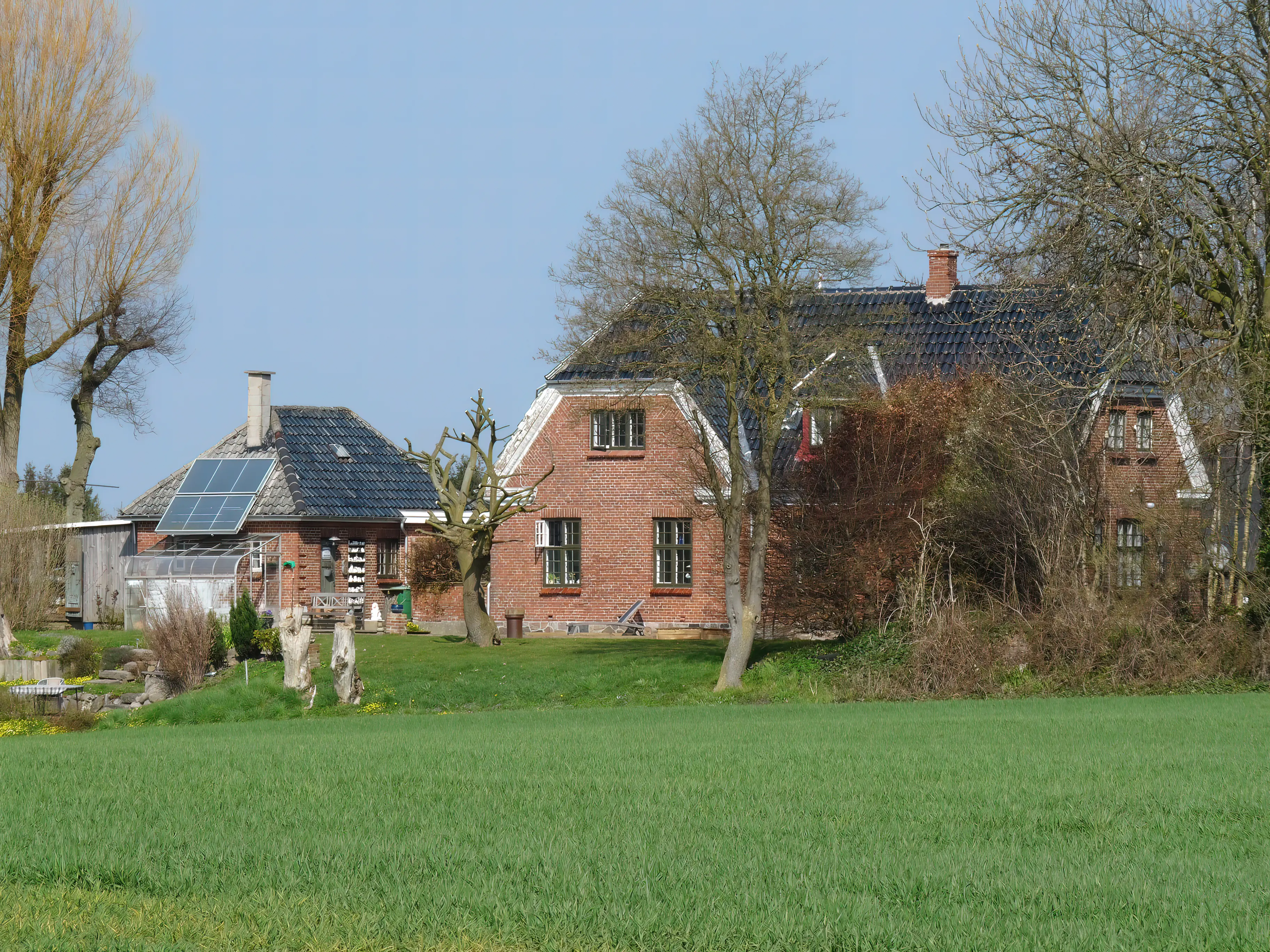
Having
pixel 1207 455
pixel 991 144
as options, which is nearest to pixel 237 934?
pixel 991 144

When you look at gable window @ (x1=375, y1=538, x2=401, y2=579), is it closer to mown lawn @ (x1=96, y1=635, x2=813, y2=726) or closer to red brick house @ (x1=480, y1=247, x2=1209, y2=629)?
red brick house @ (x1=480, y1=247, x2=1209, y2=629)

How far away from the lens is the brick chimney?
36.4 m

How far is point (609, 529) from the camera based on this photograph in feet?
116

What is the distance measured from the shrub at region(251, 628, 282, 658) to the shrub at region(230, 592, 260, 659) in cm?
6

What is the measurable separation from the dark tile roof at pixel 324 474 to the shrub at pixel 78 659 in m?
10.4

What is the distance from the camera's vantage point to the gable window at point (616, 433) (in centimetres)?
3544

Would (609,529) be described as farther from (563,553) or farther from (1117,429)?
(1117,429)

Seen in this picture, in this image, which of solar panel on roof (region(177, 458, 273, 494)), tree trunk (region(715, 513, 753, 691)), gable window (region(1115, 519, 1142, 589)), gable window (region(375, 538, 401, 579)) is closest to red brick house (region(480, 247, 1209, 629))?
tree trunk (region(715, 513, 753, 691))

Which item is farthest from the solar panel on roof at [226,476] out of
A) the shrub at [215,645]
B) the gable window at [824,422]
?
the gable window at [824,422]

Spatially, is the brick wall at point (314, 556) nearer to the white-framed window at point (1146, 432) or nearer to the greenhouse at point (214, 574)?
the greenhouse at point (214, 574)

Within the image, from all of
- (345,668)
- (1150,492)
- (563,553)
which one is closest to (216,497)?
(563,553)

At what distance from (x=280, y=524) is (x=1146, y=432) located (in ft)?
74.7

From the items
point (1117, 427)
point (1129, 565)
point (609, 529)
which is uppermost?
point (1117, 427)

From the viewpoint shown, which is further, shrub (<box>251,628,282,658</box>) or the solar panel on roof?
the solar panel on roof
